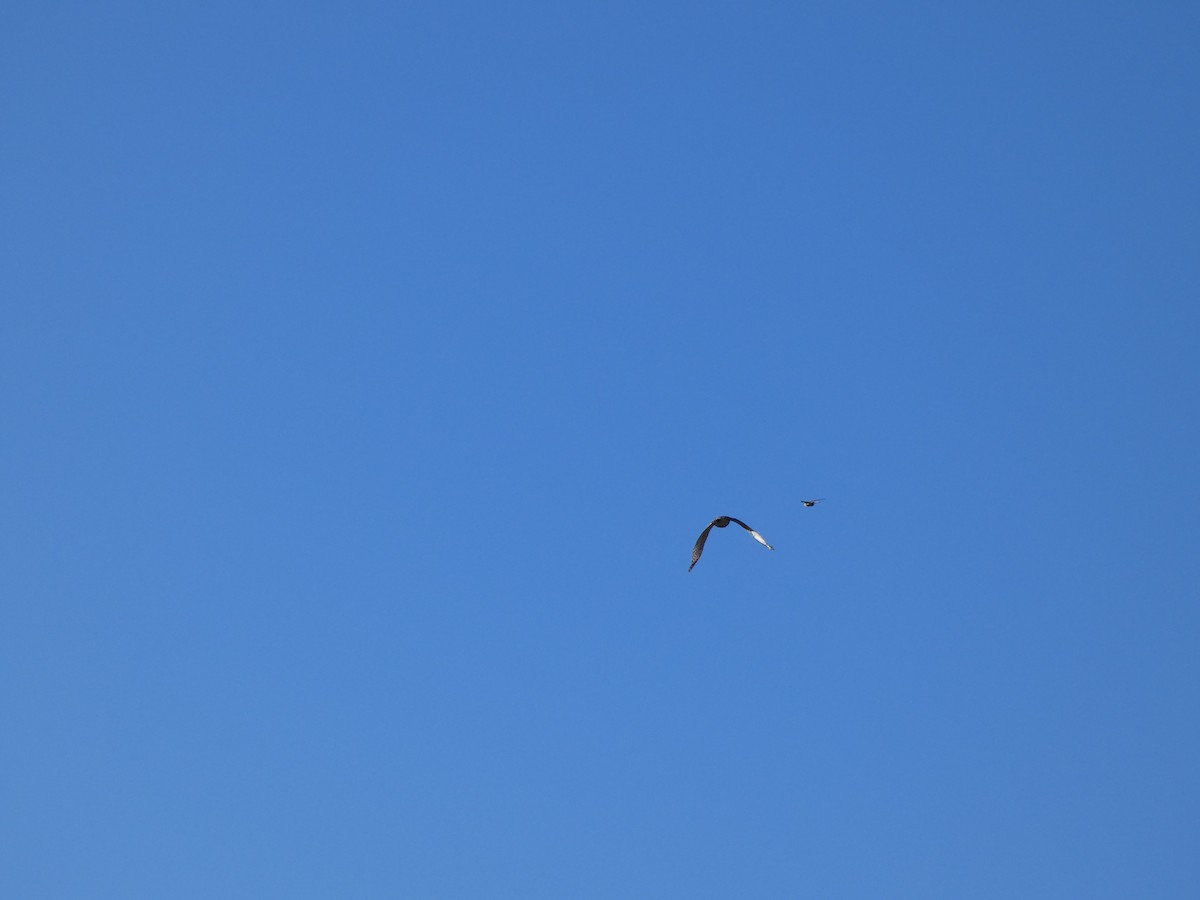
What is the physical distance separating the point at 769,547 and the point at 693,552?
17.5 ft

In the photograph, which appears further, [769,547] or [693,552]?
[693,552]

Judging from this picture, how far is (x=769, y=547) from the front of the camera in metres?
43.6

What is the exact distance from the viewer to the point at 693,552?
48.5 m
